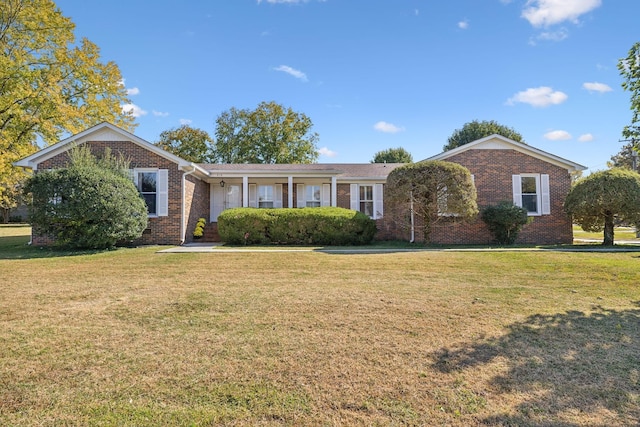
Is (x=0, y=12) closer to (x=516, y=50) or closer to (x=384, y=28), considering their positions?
(x=384, y=28)

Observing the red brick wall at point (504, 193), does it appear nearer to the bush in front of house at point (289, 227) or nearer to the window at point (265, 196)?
the bush in front of house at point (289, 227)

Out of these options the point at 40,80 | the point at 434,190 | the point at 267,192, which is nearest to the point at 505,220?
the point at 434,190

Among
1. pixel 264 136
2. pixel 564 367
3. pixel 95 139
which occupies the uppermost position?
pixel 264 136

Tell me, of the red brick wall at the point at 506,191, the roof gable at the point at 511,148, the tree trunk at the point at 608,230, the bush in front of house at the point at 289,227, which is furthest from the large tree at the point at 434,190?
the tree trunk at the point at 608,230

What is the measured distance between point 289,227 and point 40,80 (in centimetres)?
1496

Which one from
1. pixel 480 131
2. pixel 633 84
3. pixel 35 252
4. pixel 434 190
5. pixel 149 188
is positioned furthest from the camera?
pixel 480 131

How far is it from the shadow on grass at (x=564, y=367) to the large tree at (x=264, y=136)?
105 ft

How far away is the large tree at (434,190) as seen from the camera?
39.3 ft

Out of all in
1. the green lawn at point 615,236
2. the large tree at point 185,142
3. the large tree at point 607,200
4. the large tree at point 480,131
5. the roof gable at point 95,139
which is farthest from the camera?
the large tree at point 185,142

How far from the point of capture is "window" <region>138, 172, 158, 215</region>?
517 inches

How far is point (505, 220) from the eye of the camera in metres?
12.8

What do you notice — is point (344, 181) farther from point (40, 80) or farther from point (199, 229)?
point (40, 80)

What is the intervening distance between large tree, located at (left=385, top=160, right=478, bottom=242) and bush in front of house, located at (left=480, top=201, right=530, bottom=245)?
1.36 metres

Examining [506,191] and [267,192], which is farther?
[267,192]
